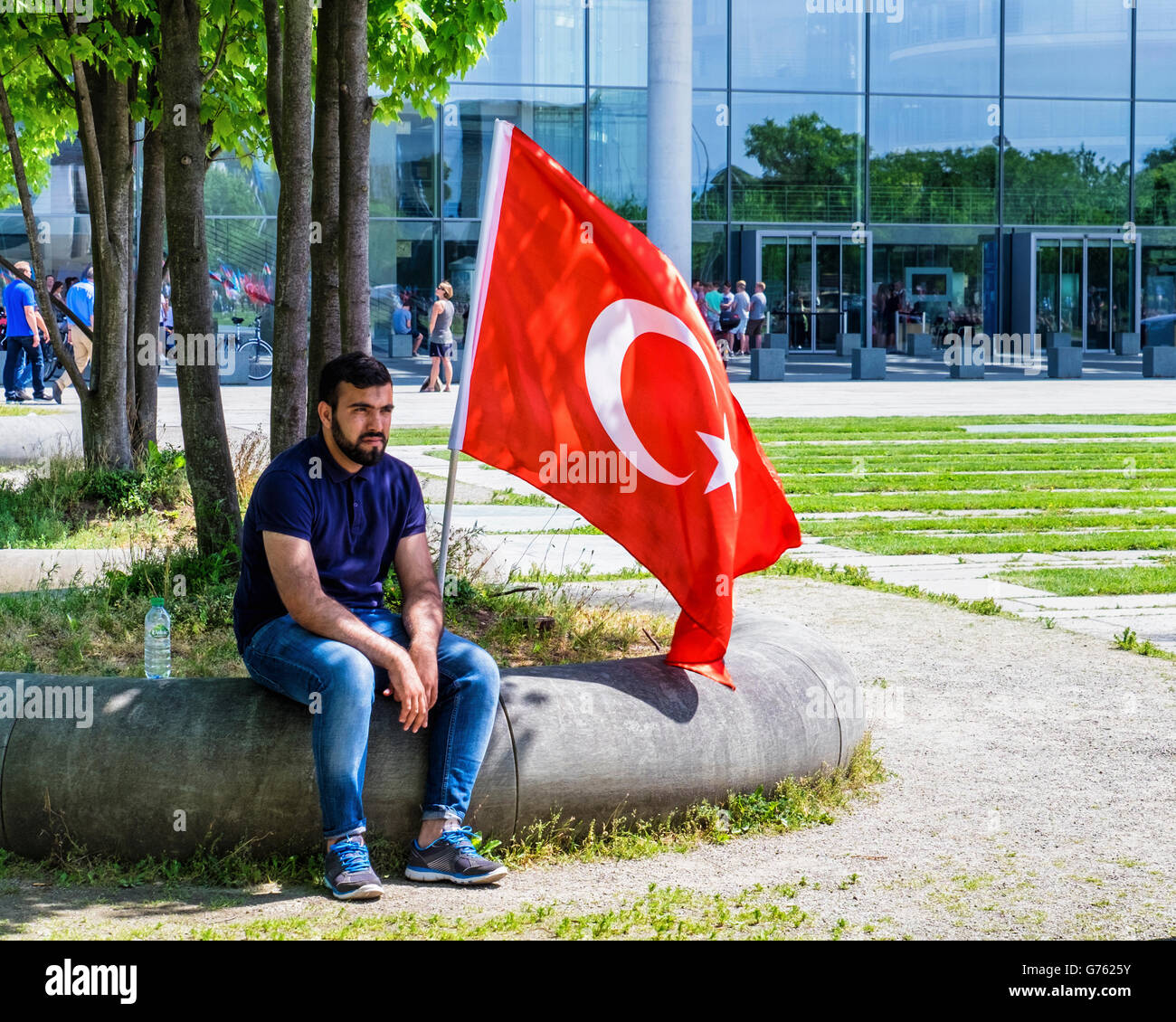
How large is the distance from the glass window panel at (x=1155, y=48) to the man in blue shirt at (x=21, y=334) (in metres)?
30.8

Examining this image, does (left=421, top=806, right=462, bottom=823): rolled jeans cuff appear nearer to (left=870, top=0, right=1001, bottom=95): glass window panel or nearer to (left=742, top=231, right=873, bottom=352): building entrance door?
(left=742, top=231, right=873, bottom=352): building entrance door

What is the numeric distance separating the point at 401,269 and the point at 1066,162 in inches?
726

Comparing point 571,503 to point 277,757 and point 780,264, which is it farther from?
point 780,264

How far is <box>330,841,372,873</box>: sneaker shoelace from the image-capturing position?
4.68 metres

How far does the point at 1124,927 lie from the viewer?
14.7 ft

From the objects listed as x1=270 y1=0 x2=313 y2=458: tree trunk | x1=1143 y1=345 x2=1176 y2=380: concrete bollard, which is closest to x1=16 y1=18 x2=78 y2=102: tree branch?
x1=270 y1=0 x2=313 y2=458: tree trunk

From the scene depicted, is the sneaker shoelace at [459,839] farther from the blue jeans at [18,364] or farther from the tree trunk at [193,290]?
the blue jeans at [18,364]

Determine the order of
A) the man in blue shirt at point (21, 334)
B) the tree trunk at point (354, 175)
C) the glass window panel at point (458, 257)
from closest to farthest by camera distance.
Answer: the tree trunk at point (354, 175), the man in blue shirt at point (21, 334), the glass window panel at point (458, 257)

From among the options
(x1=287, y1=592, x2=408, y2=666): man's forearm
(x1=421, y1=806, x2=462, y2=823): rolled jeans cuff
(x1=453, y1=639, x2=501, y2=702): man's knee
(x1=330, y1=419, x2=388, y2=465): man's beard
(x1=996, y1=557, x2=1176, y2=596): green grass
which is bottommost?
(x1=421, y1=806, x2=462, y2=823): rolled jeans cuff

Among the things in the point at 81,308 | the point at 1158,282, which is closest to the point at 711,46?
the point at 1158,282

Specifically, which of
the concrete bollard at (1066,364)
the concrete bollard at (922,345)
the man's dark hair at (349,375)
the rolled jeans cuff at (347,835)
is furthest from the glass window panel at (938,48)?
the rolled jeans cuff at (347,835)

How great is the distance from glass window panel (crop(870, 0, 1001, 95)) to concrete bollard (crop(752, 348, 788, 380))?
12.1 meters

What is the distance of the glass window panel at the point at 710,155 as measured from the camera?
4044 cm
